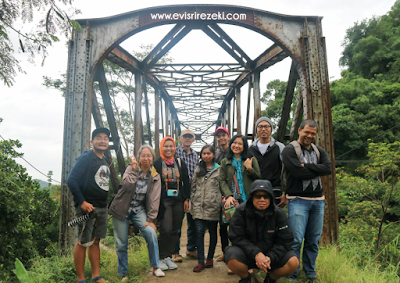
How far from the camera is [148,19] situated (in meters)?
5.47

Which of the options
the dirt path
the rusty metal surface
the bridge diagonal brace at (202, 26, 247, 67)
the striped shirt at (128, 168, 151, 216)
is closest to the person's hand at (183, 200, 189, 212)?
the striped shirt at (128, 168, 151, 216)

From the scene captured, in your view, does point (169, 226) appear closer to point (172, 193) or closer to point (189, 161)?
point (172, 193)

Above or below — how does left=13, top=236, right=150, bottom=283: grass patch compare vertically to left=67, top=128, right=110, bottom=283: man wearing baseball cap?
below

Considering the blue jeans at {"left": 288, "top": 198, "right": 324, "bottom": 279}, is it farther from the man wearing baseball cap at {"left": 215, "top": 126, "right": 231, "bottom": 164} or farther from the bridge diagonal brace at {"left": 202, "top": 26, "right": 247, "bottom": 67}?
the bridge diagonal brace at {"left": 202, "top": 26, "right": 247, "bottom": 67}

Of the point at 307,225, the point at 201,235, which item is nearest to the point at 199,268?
the point at 201,235

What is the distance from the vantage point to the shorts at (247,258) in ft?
10.0

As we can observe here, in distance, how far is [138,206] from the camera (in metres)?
3.71

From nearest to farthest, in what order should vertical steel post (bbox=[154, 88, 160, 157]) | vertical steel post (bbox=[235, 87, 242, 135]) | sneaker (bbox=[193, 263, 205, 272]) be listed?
sneaker (bbox=[193, 263, 205, 272]) < vertical steel post (bbox=[154, 88, 160, 157]) < vertical steel post (bbox=[235, 87, 242, 135])

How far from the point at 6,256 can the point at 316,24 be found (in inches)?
257

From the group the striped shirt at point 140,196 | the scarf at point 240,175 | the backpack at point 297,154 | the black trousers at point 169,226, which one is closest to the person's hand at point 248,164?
the scarf at point 240,175

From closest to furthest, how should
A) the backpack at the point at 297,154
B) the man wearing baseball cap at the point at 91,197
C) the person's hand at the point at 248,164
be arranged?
the man wearing baseball cap at the point at 91,197 → the backpack at the point at 297,154 → the person's hand at the point at 248,164

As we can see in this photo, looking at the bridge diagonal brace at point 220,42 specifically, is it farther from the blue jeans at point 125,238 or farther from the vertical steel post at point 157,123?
the blue jeans at point 125,238

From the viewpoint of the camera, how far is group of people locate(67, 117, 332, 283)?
3145mm

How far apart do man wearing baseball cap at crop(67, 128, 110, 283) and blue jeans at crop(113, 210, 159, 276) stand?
230 millimetres
